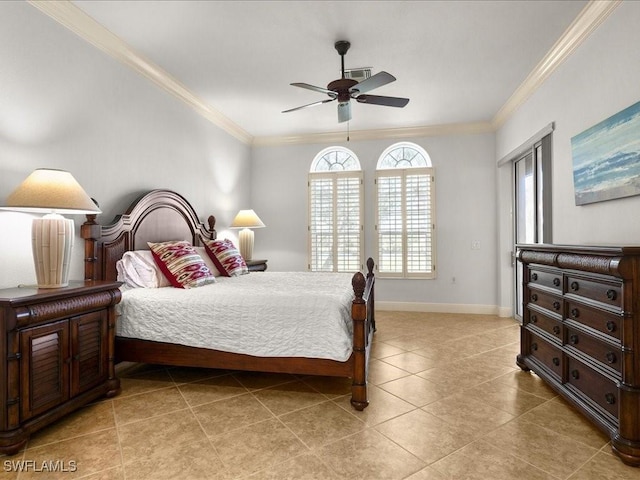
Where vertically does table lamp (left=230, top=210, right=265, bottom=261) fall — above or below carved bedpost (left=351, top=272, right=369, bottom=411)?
above

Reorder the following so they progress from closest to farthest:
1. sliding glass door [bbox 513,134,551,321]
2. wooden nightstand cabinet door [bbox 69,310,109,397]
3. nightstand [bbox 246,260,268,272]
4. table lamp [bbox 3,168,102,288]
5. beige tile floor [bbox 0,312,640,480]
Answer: beige tile floor [bbox 0,312,640,480]
table lamp [bbox 3,168,102,288]
wooden nightstand cabinet door [bbox 69,310,109,397]
sliding glass door [bbox 513,134,551,321]
nightstand [bbox 246,260,268,272]

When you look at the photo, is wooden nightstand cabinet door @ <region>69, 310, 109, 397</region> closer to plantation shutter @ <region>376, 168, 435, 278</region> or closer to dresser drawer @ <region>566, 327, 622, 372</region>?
dresser drawer @ <region>566, 327, 622, 372</region>

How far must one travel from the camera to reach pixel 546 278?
9.01ft

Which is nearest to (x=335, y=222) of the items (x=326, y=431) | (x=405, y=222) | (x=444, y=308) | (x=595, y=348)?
(x=405, y=222)

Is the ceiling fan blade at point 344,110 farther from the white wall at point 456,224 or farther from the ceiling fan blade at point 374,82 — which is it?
the white wall at point 456,224

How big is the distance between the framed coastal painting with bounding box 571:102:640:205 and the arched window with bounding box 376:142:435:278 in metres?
2.69

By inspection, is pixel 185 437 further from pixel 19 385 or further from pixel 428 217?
pixel 428 217

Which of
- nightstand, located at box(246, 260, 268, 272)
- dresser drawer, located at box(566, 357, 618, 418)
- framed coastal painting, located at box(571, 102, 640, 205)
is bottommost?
dresser drawer, located at box(566, 357, 618, 418)

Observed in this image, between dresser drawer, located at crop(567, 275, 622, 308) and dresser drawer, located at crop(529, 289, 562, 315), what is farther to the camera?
dresser drawer, located at crop(529, 289, 562, 315)

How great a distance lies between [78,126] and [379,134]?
4.16m

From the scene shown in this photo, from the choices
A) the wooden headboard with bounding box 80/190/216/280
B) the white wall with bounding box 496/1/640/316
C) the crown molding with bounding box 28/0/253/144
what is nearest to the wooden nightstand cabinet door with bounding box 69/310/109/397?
the wooden headboard with bounding box 80/190/216/280

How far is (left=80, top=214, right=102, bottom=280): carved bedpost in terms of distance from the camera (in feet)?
9.48

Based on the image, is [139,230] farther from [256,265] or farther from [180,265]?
[256,265]

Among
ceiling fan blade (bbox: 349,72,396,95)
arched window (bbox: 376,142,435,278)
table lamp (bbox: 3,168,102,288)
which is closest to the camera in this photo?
table lamp (bbox: 3,168,102,288)
